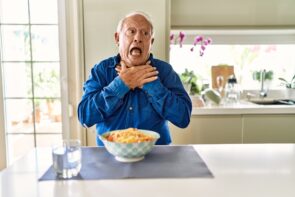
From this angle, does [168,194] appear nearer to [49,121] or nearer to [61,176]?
[61,176]

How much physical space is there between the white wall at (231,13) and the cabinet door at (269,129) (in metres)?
0.85

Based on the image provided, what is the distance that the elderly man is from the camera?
4.54 ft

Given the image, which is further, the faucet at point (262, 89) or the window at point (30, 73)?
the faucet at point (262, 89)

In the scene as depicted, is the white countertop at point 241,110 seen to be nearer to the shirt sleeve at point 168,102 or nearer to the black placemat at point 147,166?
the shirt sleeve at point 168,102

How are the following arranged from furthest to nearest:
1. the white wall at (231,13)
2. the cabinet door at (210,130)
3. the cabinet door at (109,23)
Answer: the white wall at (231,13)
the cabinet door at (210,130)
the cabinet door at (109,23)

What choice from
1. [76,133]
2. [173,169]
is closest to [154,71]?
[173,169]

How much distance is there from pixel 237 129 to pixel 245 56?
0.98 m

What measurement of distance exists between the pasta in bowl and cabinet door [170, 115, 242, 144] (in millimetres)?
1270

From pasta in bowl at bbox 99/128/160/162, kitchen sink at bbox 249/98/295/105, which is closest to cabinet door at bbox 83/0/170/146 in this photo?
kitchen sink at bbox 249/98/295/105

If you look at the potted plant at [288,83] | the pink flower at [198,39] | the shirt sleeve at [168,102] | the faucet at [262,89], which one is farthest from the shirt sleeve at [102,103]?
the potted plant at [288,83]

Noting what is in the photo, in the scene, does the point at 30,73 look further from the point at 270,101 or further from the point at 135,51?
the point at 270,101

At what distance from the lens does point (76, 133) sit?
2414mm

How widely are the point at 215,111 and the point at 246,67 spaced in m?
0.96

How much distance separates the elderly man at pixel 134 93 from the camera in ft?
4.54
